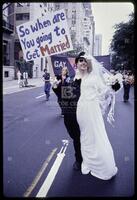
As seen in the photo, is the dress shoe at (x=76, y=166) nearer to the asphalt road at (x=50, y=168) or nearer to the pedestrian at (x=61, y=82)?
the asphalt road at (x=50, y=168)

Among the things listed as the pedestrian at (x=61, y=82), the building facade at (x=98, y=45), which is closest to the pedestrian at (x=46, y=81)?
the pedestrian at (x=61, y=82)

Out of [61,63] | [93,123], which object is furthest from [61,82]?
[93,123]

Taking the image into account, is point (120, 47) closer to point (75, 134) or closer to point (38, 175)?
point (75, 134)

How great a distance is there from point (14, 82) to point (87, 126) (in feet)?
3.29

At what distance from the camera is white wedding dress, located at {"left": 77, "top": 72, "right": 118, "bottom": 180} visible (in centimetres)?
387

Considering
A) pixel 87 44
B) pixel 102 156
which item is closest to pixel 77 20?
pixel 87 44

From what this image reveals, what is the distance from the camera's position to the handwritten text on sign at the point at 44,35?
3.28 meters

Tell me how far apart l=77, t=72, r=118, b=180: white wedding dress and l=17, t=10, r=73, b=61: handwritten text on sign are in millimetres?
628

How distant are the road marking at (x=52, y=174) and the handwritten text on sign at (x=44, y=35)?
1.25 m

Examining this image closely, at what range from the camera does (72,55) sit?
3.83 m

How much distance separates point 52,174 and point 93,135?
626 millimetres

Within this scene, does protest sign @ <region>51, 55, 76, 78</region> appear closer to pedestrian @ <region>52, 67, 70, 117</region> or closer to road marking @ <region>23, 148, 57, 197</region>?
pedestrian @ <region>52, 67, 70, 117</region>

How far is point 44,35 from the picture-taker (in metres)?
3.30

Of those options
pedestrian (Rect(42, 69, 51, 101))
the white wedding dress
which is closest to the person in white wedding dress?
the white wedding dress
